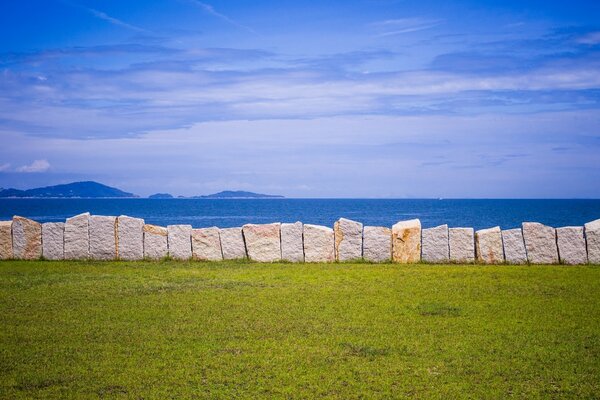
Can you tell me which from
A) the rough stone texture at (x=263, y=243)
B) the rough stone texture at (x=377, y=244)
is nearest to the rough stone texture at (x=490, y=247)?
the rough stone texture at (x=377, y=244)

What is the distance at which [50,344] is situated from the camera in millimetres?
8711

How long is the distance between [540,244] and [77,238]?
1390 cm

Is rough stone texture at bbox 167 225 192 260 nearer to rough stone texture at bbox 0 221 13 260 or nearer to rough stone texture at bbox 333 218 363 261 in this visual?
rough stone texture at bbox 333 218 363 261

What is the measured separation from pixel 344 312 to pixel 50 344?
4903 mm

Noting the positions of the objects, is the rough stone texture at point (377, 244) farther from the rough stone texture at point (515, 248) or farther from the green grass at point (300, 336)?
the rough stone texture at point (515, 248)

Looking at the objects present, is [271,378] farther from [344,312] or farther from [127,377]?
[344,312]

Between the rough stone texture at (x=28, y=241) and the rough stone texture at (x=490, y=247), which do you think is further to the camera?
the rough stone texture at (x=28, y=241)

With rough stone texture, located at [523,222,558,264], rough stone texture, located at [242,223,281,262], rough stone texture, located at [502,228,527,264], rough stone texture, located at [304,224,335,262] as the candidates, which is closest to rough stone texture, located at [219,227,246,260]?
rough stone texture, located at [242,223,281,262]

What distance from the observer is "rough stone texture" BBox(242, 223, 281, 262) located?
60.4 ft

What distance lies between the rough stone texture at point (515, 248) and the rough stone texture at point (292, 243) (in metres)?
5.99

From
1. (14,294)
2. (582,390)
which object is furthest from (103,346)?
(582,390)

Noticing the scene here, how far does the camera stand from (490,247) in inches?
698

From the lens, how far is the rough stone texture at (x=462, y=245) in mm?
17781

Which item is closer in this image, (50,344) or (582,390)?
(582,390)
